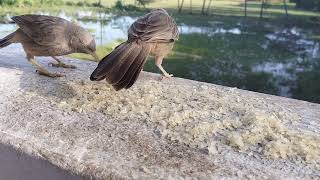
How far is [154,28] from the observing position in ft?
9.29

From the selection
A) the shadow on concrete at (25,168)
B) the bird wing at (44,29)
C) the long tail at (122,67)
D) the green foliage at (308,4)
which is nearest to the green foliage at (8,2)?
the green foliage at (308,4)

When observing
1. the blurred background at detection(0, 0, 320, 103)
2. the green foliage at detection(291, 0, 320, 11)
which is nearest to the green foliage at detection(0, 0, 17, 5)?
the blurred background at detection(0, 0, 320, 103)

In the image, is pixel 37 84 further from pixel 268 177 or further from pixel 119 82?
pixel 268 177

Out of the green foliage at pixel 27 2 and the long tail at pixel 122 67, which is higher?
the long tail at pixel 122 67

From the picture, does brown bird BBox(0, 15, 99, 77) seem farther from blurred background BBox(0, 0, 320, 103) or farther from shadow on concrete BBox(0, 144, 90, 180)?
blurred background BBox(0, 0, 320, 103)

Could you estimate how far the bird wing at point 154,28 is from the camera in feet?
8.81

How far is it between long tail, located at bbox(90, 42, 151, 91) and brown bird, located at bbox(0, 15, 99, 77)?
20.4 inches

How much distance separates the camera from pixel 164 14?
122 inches

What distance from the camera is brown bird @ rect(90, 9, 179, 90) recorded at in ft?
7.45

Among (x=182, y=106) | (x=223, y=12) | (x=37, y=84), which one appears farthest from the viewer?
(x=223, y=12)

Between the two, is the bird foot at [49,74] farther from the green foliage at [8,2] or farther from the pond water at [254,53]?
the green foliage at [8,2]

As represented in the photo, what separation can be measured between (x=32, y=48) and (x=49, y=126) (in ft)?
3.45

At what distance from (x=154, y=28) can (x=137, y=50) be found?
1.13 feet

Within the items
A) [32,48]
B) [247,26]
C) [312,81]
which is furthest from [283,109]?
[247,26]
